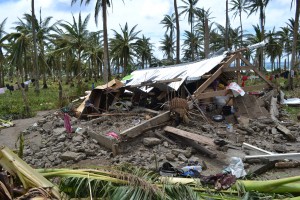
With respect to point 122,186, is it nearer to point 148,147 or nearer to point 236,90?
point 148,147

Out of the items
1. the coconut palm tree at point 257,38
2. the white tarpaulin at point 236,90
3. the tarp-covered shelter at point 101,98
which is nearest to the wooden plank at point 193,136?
the white tarpaulin at point 236,90

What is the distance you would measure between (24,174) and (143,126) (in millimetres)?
5644

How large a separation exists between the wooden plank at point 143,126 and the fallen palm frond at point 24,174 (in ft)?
16.4

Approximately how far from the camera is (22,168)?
262cm

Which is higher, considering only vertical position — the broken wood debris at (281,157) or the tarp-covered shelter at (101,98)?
the tarp-covered shelter at (101,98)

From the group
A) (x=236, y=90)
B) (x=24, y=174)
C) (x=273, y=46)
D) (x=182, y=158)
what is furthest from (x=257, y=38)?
(x=24, y=174)

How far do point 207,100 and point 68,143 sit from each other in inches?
211

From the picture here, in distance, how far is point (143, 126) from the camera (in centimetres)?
812

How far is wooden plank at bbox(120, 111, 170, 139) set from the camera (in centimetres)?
771

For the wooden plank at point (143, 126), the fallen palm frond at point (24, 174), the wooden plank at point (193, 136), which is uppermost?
the fallen palm frond at point (24, 174)

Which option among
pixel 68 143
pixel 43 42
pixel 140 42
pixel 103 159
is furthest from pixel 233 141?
pixel 43 42

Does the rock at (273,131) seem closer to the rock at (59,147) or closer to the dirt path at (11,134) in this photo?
the rock at (59,147)

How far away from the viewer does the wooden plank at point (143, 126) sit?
7712 millimetres

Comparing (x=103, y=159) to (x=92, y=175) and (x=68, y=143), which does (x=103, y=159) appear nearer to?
(x=68, y=143)
